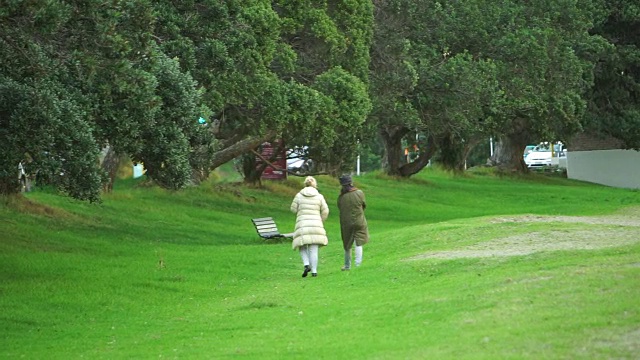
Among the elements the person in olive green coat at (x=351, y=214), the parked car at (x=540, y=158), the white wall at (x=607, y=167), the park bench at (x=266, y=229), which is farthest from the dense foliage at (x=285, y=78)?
the parked car at (x=540, y=158)

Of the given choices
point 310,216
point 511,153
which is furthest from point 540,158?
point 310,216

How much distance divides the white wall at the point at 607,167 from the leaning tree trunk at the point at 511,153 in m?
4.15

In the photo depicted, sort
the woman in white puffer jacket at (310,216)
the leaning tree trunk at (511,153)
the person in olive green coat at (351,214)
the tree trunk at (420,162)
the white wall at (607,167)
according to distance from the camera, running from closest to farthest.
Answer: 1. the woman in white puffer jacket at (310,216)
2. the person in olive green coat at (351,214)
3. the tree trunk at (420,162)
4. the leaning tree trunk at (511,153)
5. the white wall at (607,167)

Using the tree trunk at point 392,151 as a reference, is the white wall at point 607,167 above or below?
below

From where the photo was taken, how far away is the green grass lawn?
1292cm

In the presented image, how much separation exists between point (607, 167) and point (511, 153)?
213 inches

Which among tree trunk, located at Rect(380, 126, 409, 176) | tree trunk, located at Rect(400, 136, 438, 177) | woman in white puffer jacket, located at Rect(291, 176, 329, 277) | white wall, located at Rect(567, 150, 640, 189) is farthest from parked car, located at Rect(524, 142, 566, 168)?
woman in white puffer jacket, located at Rect(291, 176, 329, 277)

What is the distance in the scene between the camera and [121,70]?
2086 cm

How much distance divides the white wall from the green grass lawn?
30095 millimetres

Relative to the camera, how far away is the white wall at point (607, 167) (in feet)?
222

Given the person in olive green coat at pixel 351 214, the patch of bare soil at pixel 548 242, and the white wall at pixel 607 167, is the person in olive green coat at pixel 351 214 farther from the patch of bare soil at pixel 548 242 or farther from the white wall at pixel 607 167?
the white wall at pixel 607 167

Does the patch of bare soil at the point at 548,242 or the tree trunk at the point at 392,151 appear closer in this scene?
the patch of bare soil at the point at 548,242

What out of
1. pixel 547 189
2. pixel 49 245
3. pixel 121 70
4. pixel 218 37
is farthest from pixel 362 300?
pixel 547 189

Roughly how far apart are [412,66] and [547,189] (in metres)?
21.5
